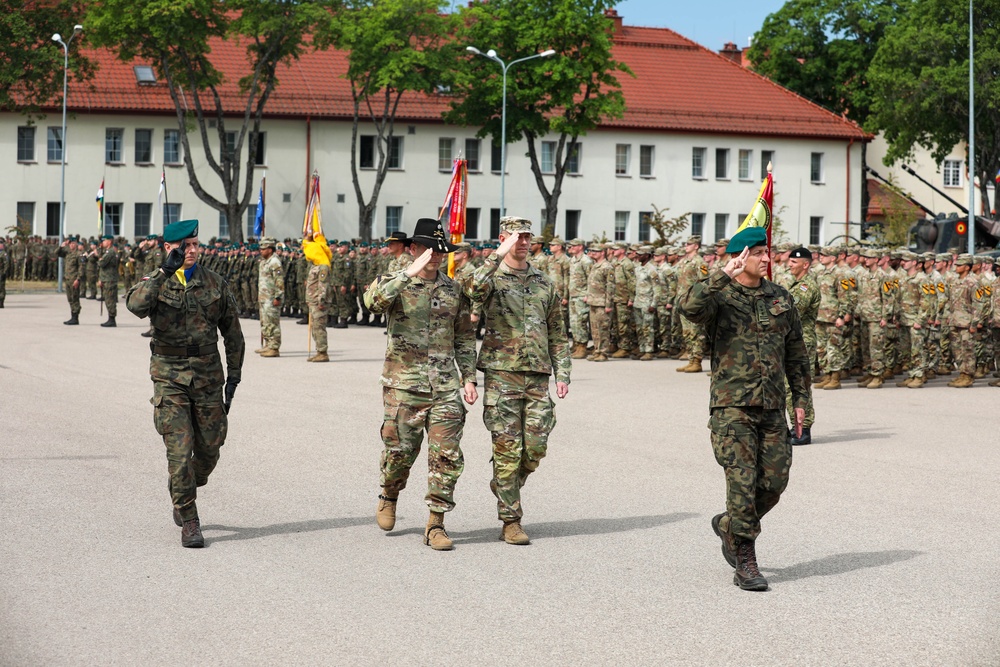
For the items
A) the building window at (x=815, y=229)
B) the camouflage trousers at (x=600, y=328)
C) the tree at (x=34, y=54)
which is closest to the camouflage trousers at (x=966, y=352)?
the camouflage trousers at (x=600, y=328)

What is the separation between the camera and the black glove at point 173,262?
28.9ft

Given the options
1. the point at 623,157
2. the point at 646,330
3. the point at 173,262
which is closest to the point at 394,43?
the point at 623,157

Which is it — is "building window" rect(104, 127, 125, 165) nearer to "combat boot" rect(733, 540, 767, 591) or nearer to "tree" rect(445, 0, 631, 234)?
"tree" rect(445, 0, 631, 234)

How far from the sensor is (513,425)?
893cm

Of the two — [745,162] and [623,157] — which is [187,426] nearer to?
[623,157]

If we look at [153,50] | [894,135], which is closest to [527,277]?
[153,50]

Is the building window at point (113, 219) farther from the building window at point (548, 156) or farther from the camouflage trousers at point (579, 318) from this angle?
the camouflage trousers at point (579, 318)

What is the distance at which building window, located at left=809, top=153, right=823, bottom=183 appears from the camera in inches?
2670

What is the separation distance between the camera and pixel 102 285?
1205 inches

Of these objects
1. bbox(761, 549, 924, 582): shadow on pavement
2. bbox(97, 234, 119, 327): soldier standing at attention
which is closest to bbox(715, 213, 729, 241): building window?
bbox(97, 234, 119, 327): soldier standing at attention

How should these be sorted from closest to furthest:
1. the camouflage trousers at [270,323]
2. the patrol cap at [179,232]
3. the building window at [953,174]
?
the patrol cap at [179,232], the camouflage trousers at [270,323], the building window at [953,174]

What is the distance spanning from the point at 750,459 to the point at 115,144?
55.6m

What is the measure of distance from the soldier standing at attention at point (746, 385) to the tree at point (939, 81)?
1922 inches

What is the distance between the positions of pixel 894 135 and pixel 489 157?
17.7 meters
